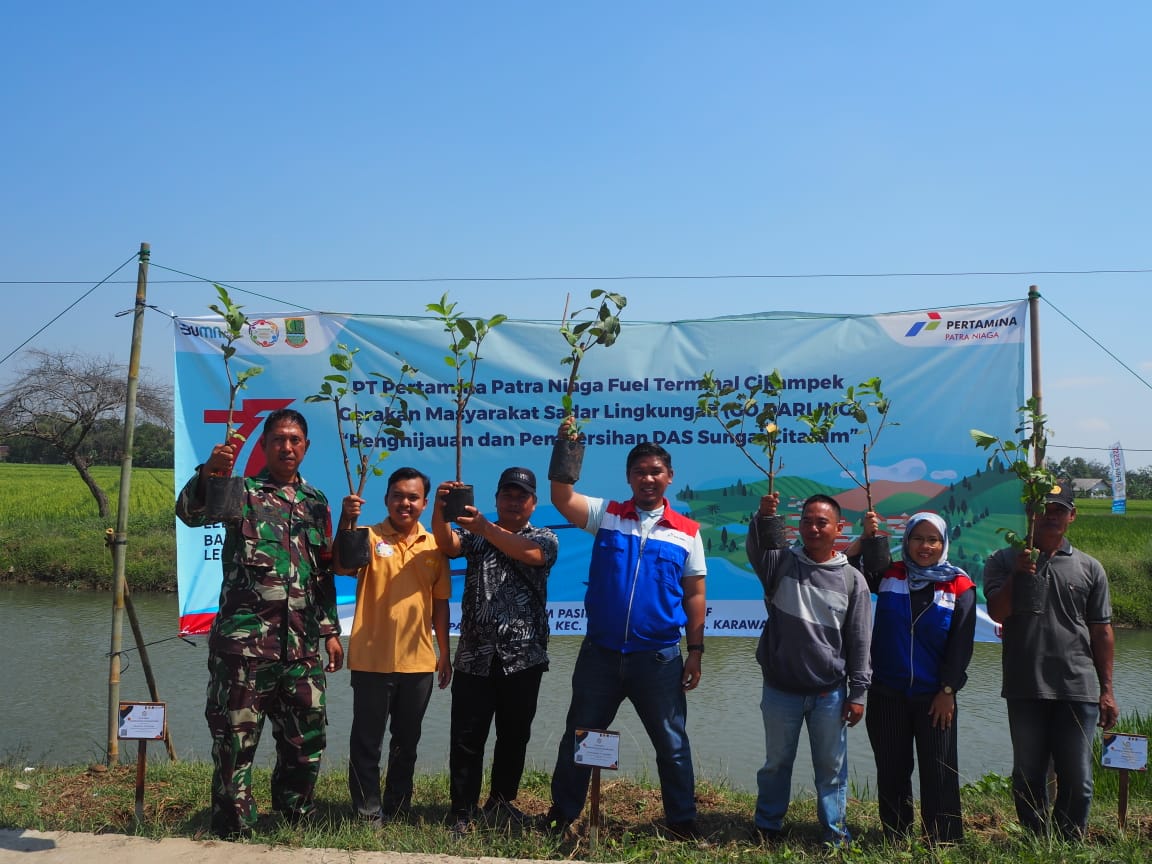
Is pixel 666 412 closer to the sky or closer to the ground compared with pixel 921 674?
closer to the sky

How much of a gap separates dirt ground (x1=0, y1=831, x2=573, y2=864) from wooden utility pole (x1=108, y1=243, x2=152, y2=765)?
3.84 ft

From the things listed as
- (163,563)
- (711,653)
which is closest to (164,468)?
(163,563)

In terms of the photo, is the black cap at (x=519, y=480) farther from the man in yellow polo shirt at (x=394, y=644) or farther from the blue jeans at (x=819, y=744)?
the blue jeans at (x=819, y=744)

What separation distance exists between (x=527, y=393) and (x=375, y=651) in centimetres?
177

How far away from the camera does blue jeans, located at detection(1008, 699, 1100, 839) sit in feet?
11.0

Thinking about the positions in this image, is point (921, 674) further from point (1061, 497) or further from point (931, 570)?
point (1061, 497)

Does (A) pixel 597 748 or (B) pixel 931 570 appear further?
(B) pixel 931 570

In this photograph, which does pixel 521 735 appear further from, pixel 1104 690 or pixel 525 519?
pixel 1104 690

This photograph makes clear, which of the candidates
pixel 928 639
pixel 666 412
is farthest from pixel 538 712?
pixel 928 639

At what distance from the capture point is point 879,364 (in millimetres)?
4770

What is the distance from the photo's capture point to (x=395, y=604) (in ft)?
11.5

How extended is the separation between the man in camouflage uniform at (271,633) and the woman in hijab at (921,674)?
6.80 ft

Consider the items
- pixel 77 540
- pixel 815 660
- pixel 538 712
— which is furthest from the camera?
pixel 77 540

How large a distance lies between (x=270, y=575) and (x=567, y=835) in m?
1.45
